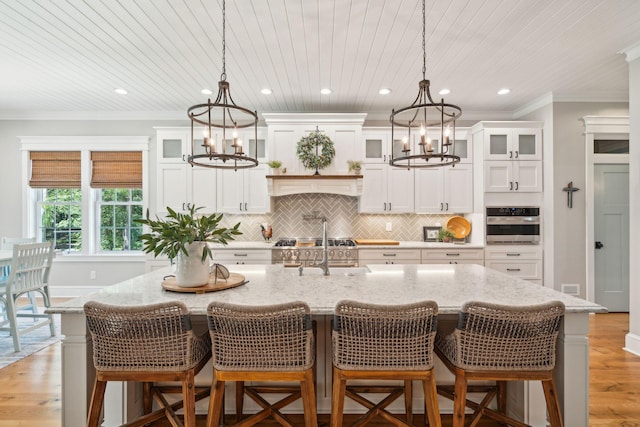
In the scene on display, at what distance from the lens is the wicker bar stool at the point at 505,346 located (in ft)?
5.15

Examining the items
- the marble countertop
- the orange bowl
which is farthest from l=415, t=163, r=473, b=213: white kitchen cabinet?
the marble countertop

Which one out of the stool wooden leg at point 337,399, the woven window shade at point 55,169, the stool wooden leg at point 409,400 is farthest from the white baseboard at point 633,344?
the woven window shade at point 55,169

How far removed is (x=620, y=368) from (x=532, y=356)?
218cm

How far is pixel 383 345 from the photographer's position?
5.21 feet

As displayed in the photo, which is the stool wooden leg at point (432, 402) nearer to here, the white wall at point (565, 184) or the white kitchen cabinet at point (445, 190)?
the white kitchen cabinet at point (445, 190)

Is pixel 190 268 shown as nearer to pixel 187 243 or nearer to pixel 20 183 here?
pixel 187 243

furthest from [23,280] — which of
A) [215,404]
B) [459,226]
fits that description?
[459,226]

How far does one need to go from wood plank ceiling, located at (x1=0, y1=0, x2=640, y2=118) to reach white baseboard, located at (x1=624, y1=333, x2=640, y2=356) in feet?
9.06

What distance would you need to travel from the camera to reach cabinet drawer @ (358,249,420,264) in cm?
447

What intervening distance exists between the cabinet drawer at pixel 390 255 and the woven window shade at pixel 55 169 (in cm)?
450

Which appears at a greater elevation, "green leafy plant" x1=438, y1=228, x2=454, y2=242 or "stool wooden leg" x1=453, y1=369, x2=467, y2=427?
"green leafy plant" x1=438, y1=228, x2=454, y2=242

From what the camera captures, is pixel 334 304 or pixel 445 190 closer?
pixel 334 304

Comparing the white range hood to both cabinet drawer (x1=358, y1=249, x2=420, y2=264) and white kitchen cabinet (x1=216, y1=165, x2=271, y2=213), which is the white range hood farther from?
cabinet drawer (x1=358, y1=249, x2=420, y2=264)

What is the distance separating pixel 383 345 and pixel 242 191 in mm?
3635
